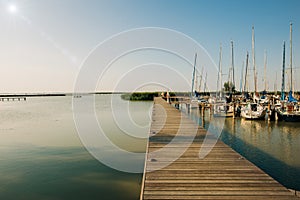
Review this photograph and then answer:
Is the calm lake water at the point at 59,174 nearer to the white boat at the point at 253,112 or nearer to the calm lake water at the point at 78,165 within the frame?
the calm lake water at the point at 78,165

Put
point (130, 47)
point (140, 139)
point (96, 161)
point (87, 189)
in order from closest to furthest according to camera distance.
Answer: point (87, 189) → point (96, 161) → point (140, 139) → point (130, 47)

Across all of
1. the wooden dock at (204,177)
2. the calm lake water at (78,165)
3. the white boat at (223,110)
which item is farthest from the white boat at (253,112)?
the wooden dock at (204,177)

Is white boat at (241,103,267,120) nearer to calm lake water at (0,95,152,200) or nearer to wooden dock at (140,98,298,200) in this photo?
calm lake water at (0,95,152,200)

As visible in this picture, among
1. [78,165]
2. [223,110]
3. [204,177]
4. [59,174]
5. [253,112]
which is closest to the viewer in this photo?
[204,177]

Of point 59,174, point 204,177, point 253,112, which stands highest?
point 253,112

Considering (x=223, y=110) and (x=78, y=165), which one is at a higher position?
(x=223, y=110)

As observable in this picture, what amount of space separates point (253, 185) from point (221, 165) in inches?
50.7

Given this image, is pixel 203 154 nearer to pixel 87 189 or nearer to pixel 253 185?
pixel 253 185

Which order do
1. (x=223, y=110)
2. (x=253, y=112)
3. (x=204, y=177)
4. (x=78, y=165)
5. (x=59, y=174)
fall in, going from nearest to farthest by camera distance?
1. (x=204, y=177)
2. (x=59, y=174)
3. (x=78, y=165)
4. (x=253, y=112)
5. (x=223, y=110)

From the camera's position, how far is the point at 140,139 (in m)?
15.0

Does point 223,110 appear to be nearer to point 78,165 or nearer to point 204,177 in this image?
point 78,165

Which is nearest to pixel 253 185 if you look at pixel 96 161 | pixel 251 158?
pixel 251 158

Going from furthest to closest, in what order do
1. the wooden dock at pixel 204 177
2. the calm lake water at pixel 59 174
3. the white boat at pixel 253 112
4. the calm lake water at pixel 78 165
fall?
the white boat at pixel 253 112, the calm lake water at pixel 78 165, the calm lake water at pixel 59 174, the wooden dock at pixel 204 177

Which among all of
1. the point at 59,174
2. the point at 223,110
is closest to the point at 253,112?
the point at 223,110
